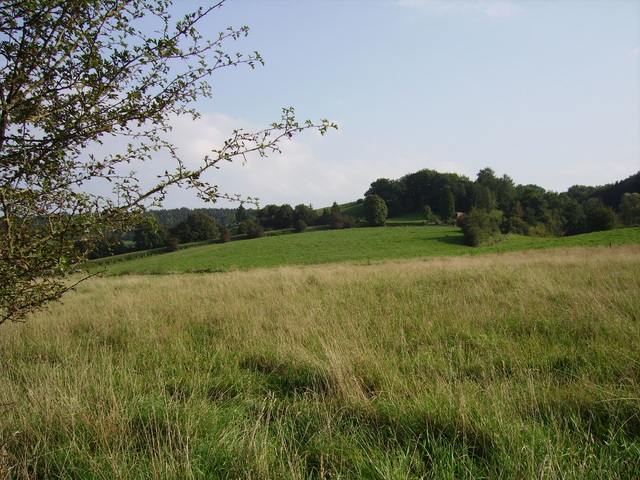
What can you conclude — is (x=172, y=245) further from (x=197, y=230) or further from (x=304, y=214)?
(x=304, y=214)

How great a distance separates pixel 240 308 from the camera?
6727mm

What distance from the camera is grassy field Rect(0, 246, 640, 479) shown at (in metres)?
2.18

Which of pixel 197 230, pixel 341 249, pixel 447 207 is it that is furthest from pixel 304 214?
pixel 341 249

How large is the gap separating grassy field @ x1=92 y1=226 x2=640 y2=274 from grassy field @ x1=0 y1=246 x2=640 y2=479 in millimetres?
32063

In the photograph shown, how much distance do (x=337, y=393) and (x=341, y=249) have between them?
48.3 meters

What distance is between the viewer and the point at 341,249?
168 feet

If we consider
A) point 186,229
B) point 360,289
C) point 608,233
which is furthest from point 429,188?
point 360,289

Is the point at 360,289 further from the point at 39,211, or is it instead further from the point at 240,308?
the point at 39,211

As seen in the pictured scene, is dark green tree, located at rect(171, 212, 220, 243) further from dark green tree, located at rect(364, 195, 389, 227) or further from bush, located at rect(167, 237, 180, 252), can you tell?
dark green tree, located at rect(364, 195, 389, 227)

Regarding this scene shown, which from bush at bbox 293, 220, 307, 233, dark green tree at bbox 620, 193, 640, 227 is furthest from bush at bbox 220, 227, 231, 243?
dark green tree at bbox 620, 193, 640, 227

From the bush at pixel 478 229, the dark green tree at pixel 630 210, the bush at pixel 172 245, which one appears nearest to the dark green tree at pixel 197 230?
the bush at pixel 172 245

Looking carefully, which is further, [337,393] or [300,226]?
[300,226]

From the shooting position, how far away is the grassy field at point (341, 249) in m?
39.1

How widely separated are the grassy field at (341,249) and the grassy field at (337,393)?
32.1 metres
